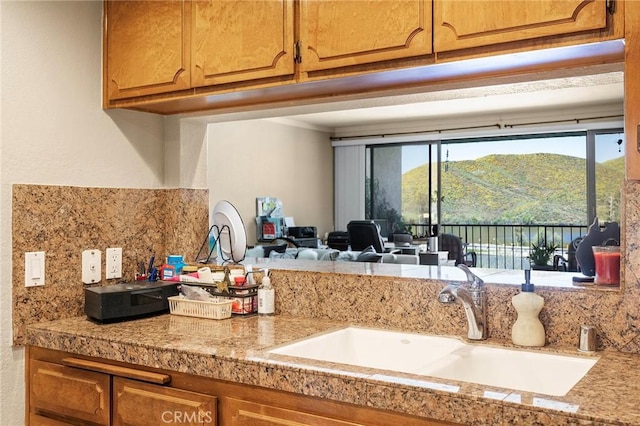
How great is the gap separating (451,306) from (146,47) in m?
1.42

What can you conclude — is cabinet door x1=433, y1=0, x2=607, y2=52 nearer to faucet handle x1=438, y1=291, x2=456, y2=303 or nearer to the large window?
faucet handle x1=438, y1=291, x2=456, y2=303

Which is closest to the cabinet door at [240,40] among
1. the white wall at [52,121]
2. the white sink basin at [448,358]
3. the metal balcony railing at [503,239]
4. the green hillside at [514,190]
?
the white wall at [52,121]

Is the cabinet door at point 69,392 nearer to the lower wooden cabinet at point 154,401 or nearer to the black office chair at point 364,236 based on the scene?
the lower wooden cabinet at point 154,401

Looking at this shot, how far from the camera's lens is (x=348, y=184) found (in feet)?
30.6

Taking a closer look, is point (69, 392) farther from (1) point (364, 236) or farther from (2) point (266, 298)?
(1) point (364, 236)

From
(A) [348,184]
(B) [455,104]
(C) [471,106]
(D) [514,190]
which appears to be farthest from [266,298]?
(A) [348,184]

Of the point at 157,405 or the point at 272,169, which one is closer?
the point at 157,405

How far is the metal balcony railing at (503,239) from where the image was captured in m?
8.12

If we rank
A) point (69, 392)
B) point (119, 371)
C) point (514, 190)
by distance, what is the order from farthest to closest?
point (514, 190) < point (69, 392) < point (119, 371)

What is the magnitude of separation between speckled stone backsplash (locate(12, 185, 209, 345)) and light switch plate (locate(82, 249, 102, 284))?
20 mm

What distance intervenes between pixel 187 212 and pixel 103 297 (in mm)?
624

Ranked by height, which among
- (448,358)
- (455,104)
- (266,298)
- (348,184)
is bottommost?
(448,358)

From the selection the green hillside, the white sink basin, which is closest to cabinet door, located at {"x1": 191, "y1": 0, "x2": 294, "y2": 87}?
the white sink basin

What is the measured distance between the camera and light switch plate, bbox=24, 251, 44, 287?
1968mm
